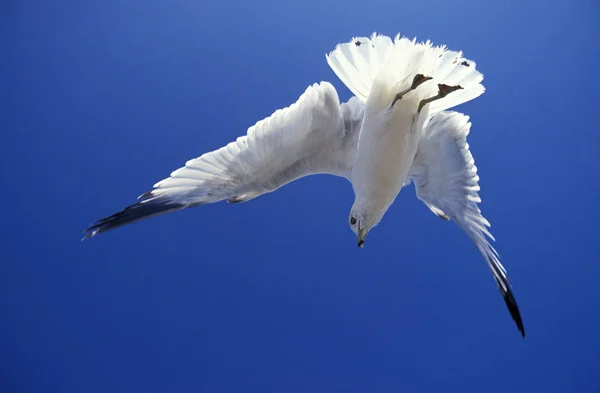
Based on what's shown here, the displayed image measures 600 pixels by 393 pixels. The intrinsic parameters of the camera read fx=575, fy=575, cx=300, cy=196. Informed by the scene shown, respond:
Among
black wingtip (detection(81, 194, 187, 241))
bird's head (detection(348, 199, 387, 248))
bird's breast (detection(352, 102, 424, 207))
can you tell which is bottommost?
bird's head (detection(348, 199, 387, 248))

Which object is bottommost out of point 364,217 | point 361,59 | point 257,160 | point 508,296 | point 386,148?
point 508,296

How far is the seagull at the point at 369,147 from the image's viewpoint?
1.46 m

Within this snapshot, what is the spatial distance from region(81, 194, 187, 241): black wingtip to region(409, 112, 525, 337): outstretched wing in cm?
83

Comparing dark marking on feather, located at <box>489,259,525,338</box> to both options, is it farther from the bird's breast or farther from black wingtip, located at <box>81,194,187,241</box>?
black wingtip, located at <box>81,194,187,241</box>

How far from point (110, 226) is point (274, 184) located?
18.8 inches

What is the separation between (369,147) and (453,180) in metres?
0.55

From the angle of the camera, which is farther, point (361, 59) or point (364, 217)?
point (364, 217)

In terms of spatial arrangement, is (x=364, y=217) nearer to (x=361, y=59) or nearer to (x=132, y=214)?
(x=361, y=59)

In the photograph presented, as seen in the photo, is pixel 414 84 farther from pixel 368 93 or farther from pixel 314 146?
pixel 314 146

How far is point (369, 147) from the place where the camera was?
1.53m

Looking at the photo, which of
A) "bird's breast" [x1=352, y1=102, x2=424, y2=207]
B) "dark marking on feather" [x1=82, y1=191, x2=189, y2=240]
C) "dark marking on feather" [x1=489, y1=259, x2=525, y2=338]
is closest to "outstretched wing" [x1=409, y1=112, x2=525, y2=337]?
"dark marking on feather" [x1=489, y1=259, x2=525, y2=338]

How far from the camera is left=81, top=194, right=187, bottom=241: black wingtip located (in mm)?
1578

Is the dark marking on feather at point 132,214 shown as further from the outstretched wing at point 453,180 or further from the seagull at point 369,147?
the outstretched wing at point 453,180

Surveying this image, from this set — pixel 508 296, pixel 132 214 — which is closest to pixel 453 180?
pixel 508 296
